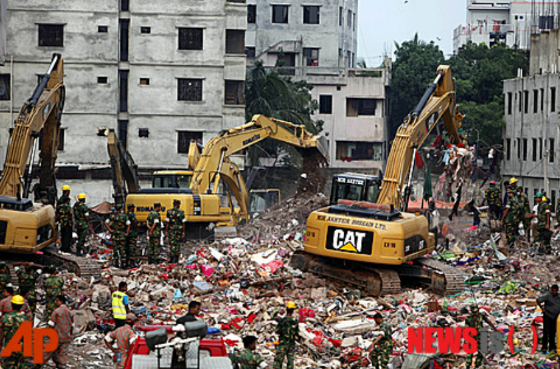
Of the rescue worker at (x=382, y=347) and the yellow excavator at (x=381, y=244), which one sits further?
the yellow excavator at (x=381, y=244)

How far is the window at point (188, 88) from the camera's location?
1831 inches

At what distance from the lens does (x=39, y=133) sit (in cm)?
2391

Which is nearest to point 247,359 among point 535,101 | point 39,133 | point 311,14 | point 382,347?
point 382,347

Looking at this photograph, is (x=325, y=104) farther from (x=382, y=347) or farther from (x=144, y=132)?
(x=382, y=347)

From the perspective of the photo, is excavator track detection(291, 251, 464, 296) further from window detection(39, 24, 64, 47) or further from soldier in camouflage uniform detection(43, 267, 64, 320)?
window detection(39, 24, 64, 47)

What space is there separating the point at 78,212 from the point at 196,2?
24206 millimetres

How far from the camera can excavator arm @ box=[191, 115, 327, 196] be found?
29.9m

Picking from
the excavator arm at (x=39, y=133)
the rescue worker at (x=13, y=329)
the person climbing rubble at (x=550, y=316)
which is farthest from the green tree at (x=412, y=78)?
the rescue worker at (x=13, y=329)

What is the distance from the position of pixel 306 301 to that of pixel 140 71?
92.5 feet

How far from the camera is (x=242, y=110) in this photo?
153 feet

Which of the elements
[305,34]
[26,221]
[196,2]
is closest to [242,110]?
[196,2]

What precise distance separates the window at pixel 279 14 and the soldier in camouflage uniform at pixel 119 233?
42.7 meters

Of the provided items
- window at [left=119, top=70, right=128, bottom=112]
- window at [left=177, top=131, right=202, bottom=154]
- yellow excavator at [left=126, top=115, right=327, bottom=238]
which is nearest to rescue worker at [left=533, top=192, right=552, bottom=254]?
yellow excavator at [left=126, top=115, right=327, bottom=238]

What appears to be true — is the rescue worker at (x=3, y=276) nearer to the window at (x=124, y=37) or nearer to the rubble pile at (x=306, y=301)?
the rubble pile at (x=306, y=301)
